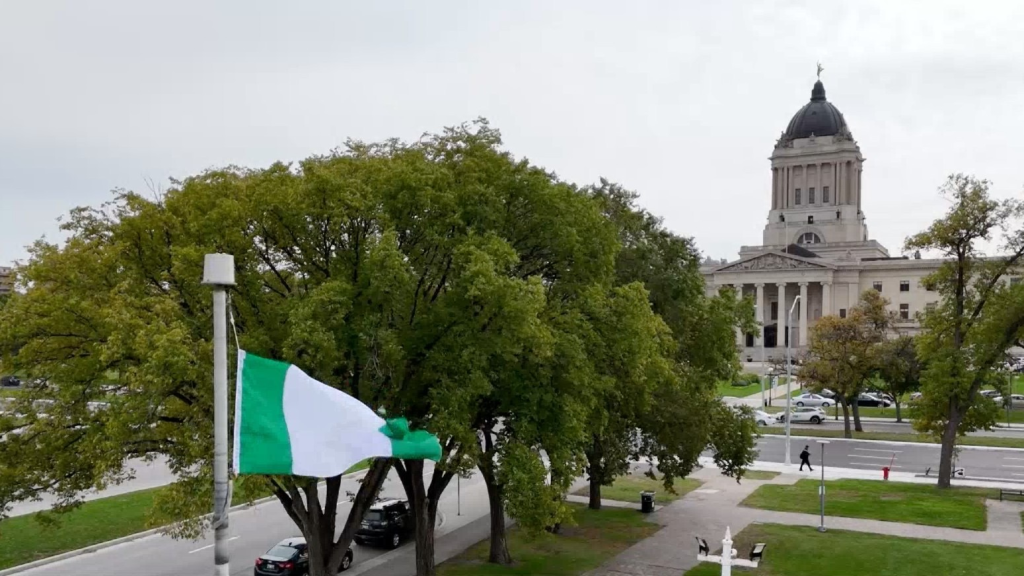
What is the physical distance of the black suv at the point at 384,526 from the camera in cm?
2631

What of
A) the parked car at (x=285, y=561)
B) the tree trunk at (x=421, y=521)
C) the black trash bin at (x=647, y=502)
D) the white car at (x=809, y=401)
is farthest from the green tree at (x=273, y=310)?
the white car at (x=809, y=401)

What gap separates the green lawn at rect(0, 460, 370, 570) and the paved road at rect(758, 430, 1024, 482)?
30.2 meters

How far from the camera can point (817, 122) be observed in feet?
431

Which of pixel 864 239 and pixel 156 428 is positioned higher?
pixel 864 239

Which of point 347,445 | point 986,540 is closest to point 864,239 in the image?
point 986,540

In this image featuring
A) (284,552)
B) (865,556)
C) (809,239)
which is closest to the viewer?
(284,552)

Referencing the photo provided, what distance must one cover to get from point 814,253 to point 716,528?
10036 cm

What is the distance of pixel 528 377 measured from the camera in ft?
62.2

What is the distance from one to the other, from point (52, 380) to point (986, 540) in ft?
85.5

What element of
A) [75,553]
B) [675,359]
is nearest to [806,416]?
[675,359]

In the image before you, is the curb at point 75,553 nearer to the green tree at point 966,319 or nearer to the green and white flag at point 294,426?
the green and white flag at point 294,426

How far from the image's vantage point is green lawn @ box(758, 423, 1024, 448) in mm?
46875

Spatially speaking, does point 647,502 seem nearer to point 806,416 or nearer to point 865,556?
point 865,556

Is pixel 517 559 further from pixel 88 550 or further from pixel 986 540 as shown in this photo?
pixel 986 540
